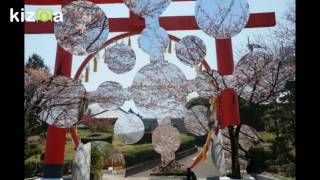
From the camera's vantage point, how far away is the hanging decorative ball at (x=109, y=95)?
424cm

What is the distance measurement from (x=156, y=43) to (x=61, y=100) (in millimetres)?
1145

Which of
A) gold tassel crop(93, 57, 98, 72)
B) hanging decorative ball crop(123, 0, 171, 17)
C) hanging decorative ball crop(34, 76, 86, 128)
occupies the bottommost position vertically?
hanging decorative ball crop(34, 76, 86, 128)

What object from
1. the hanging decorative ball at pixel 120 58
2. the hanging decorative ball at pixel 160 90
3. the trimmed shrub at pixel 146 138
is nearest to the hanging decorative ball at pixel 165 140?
the trimmed shrub at pixel 146 138

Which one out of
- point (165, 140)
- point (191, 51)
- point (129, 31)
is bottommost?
point (165, 140)

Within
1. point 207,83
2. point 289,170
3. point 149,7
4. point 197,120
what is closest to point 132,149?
point 197,120

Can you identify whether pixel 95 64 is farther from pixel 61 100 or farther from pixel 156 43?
pixel 156 43

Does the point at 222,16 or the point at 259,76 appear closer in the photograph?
the point at 222,16

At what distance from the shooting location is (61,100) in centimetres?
426

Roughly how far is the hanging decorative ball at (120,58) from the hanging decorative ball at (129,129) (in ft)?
1.60

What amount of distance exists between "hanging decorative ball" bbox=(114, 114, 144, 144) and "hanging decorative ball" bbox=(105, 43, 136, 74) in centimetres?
49

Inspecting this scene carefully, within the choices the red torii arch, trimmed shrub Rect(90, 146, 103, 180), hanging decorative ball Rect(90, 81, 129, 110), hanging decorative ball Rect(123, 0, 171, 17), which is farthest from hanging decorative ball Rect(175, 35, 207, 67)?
trimmed shrub Rect(90, 146, 103, 180)

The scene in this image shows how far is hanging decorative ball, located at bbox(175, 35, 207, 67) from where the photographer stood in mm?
4219

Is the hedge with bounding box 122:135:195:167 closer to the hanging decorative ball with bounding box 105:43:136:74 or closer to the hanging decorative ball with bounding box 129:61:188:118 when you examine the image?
the hanging decorative ball with bounding box 129:61:188:118

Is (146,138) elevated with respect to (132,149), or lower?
elevated
